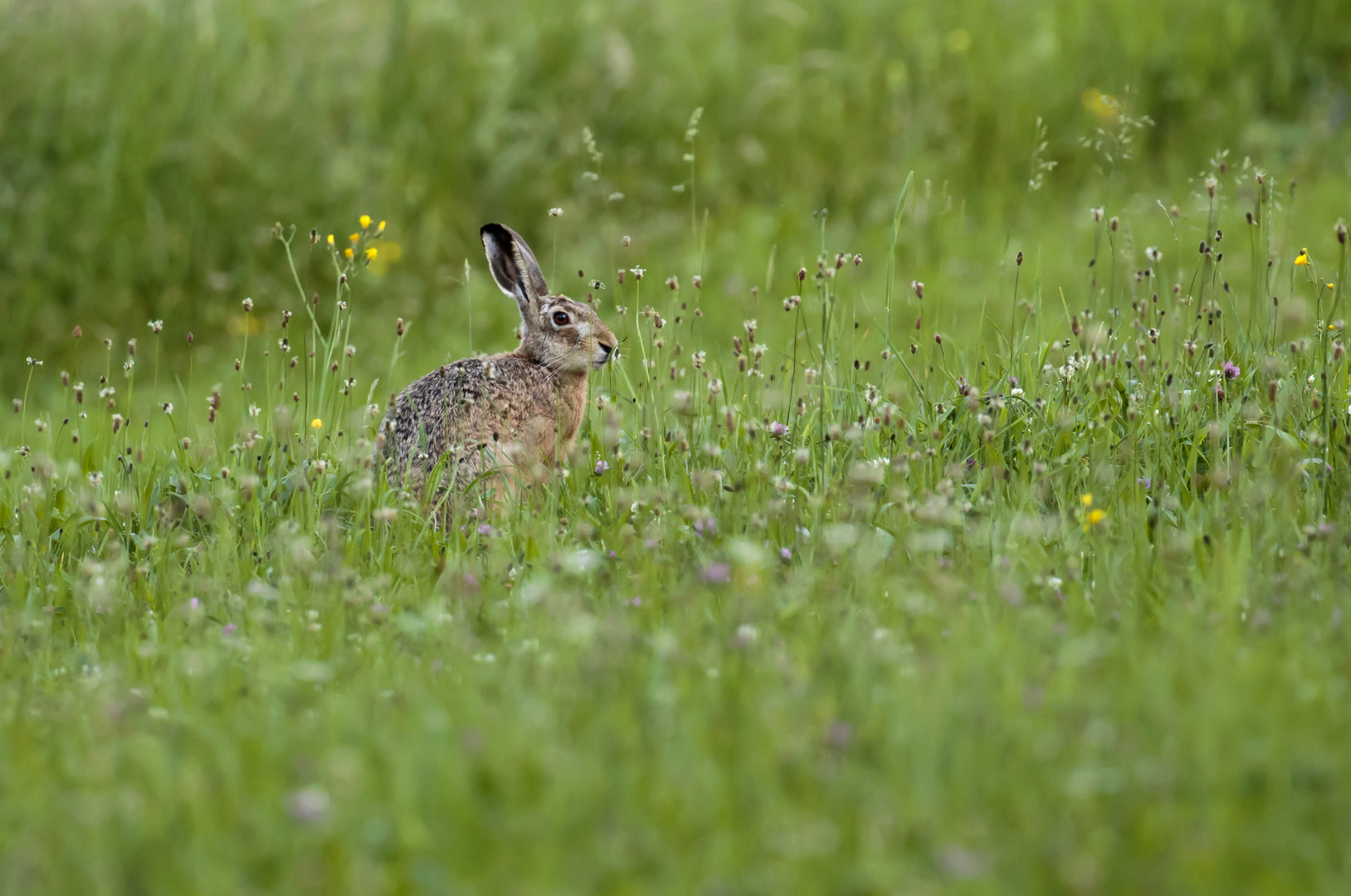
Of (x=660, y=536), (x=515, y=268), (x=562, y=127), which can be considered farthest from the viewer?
(x=562, y=127)

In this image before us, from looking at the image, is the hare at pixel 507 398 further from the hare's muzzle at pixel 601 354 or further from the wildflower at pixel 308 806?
the wildflower at pixel 308 806

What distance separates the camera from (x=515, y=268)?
6934 mm

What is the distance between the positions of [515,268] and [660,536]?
2.53 m

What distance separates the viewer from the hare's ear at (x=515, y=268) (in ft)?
22.4

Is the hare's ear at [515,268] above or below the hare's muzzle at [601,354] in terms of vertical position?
above

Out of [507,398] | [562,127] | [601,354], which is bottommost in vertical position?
[507,398]

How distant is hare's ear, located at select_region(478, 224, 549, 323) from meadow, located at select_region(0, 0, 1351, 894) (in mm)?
645

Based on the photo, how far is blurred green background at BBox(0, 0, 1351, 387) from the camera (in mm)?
10703

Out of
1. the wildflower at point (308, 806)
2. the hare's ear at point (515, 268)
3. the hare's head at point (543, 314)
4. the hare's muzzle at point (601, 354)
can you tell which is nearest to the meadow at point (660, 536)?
the wildflower at point (308, 806)

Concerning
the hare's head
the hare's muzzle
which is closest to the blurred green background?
the hare's head

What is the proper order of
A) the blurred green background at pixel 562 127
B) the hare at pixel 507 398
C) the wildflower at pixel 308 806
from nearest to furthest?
1. the wildflower at pixel 308 806
2. the hare at pixel 507 398
3. the blurred green background at pixel 562 127

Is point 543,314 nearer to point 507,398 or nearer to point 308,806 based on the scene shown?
→ point 507,398

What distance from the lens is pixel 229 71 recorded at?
11594 mm

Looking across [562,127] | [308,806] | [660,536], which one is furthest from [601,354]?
[562,127]
